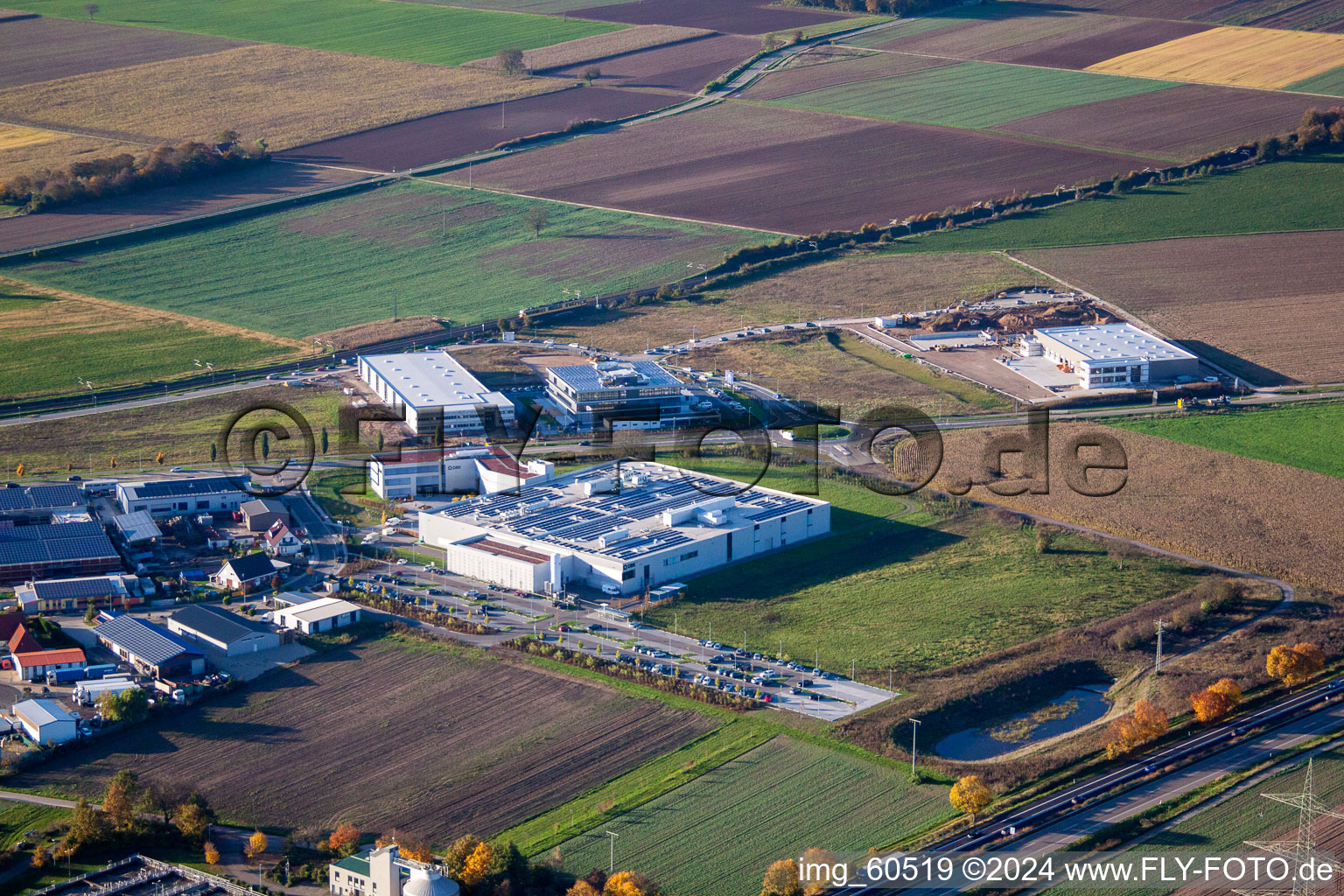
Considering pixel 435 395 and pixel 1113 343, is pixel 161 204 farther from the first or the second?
pixel 1113 343

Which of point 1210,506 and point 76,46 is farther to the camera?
point 76,46

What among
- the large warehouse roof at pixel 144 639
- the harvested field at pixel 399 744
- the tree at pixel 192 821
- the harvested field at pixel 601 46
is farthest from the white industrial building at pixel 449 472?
the harvested field at pixel 601 46

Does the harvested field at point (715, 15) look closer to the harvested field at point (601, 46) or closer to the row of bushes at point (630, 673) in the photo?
the harvested field at point (601, 46)

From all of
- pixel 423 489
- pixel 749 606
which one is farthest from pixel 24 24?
pixel 749 606

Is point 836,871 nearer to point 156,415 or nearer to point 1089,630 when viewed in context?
point 1089,630

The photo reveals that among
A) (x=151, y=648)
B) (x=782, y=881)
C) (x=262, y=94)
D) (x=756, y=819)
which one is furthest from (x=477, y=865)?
(x=262, y=94)

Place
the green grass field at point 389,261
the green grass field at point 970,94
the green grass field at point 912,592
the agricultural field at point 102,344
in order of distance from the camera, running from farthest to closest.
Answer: the green grass field at point 970,94
the green grass field at point 389,261
the agricultural field at point 102,344
the green grass field at point 912,592
